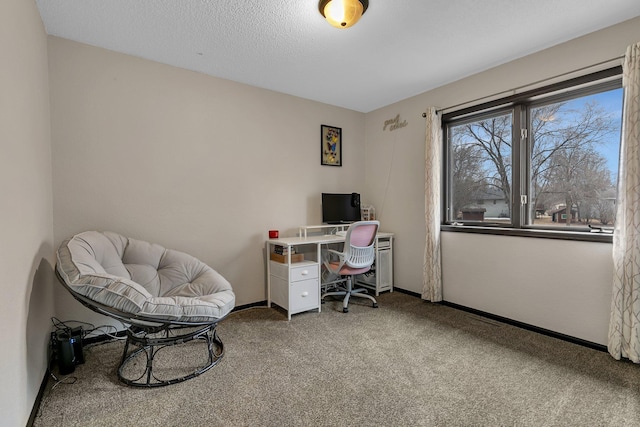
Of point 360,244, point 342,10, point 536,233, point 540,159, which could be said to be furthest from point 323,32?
point 536,233

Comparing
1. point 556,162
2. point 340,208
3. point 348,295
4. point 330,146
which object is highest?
point 330,146

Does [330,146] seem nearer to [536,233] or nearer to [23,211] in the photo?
[536,233]

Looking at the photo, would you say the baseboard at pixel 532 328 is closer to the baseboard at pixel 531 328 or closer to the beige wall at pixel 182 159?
the baseboard at pixel 531 328

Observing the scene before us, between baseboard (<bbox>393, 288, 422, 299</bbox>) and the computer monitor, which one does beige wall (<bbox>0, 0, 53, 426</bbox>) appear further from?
baseboard (<bbox>393, 288, 422, 299</bbox>)

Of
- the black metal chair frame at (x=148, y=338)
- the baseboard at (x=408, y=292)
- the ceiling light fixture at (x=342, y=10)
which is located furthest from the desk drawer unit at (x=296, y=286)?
the ceiling light fixture at (x=342, y=10)

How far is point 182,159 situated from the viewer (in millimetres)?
2967

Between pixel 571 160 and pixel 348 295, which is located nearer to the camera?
pixel 571 160

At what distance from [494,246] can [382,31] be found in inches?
88.5

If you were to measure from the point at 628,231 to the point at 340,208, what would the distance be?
2670 millimetres

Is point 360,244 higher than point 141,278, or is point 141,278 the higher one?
point 360,244

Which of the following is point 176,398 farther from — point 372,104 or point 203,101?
point 372,104

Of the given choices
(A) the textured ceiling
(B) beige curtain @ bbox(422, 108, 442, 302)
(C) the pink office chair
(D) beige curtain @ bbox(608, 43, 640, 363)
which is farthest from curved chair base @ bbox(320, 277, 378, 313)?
(A) the textured ceiling

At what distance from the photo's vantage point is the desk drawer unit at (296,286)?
10.2 ft

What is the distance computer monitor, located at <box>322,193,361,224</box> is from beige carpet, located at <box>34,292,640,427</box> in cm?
155
